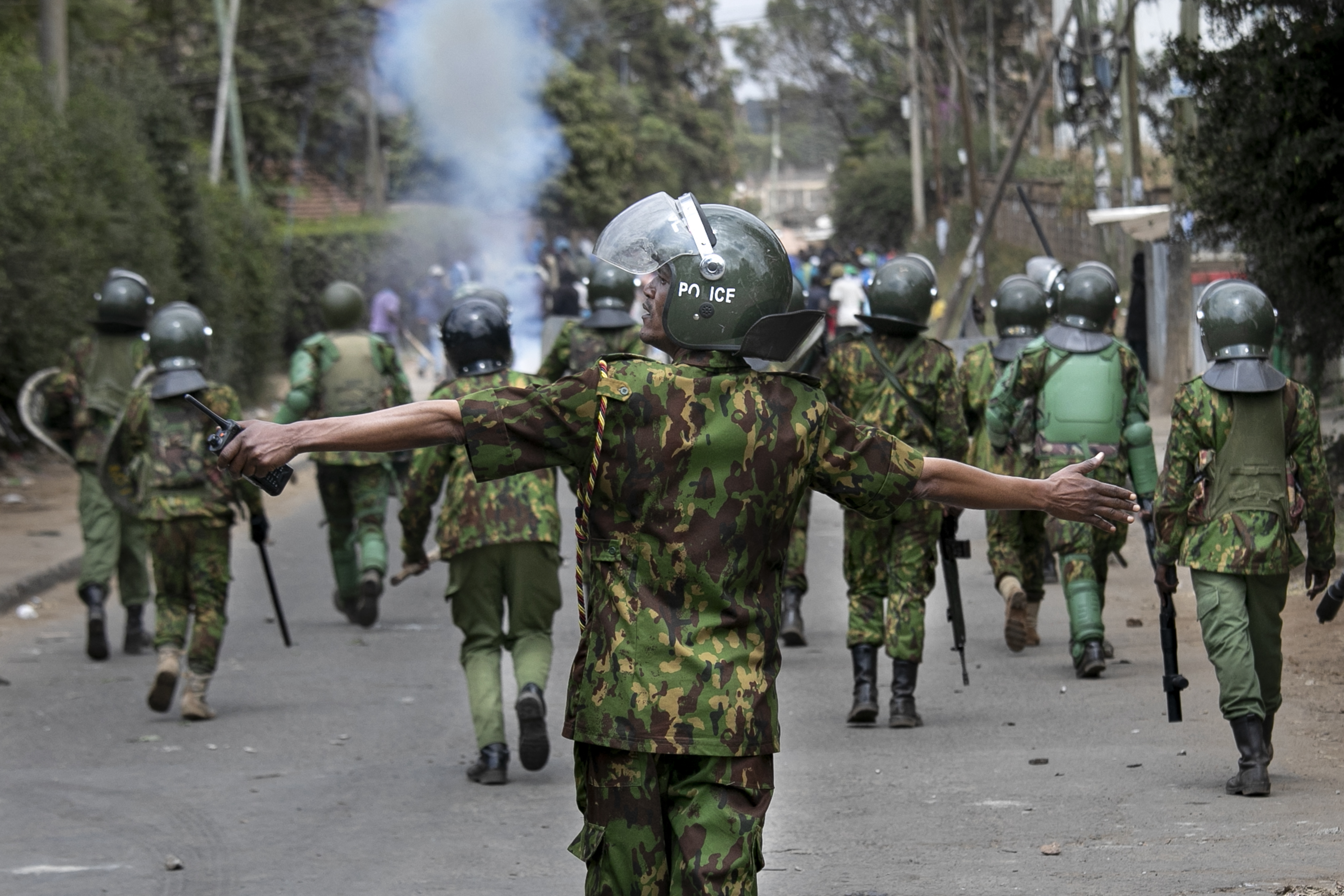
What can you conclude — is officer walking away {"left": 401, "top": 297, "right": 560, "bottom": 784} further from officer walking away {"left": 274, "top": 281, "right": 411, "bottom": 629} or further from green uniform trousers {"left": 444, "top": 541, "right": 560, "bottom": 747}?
officer walking away {"left": 274, "top": 281, "right": 411, "bottom": 629}

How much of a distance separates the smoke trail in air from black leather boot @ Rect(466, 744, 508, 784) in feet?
130

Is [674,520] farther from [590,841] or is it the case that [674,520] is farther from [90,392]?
[90,392]

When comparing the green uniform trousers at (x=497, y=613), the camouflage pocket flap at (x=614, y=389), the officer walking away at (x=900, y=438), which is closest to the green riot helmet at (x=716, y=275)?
the camouflage pocket flap at (x=614, y=389)

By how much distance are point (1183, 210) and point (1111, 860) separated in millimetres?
9043

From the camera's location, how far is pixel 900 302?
25.5ft

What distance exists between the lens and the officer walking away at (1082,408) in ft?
26.7

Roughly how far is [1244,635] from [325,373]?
19.9ft

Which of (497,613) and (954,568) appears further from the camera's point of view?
(954,568)

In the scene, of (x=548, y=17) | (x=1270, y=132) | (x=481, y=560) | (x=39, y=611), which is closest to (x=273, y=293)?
(x=39, y=611)

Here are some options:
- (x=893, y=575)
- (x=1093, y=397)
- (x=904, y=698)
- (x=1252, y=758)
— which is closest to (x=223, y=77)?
(x=1093, y=397)

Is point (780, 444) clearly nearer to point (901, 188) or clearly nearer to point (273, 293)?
point (273, 293)

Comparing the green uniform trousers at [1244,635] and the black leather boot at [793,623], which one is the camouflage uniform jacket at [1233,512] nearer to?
the green uniform trousers at [1244,635]

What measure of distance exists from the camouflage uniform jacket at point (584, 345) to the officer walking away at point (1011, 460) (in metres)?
1.88

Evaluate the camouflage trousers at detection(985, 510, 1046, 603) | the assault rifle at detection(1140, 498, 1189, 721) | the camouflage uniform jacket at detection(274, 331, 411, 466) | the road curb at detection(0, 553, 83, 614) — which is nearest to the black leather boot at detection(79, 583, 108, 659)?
the road curb at detection(0, 553, 83, 614)
